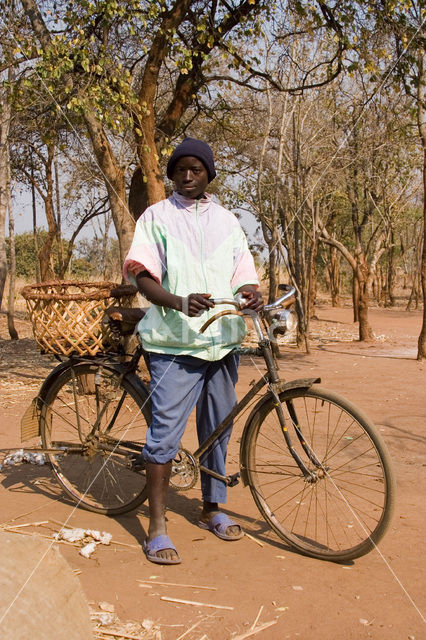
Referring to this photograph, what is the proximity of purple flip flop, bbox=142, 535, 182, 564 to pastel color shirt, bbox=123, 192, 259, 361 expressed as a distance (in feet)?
2.68

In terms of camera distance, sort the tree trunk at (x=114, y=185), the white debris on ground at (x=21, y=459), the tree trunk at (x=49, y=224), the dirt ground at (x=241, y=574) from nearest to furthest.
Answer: the dirt ground at (x=241, y=574) < the white debris on ground at (x=21, y=459) < the tree trunk at (x=114, y=185) < the tree trunk at (x=49, y=224)

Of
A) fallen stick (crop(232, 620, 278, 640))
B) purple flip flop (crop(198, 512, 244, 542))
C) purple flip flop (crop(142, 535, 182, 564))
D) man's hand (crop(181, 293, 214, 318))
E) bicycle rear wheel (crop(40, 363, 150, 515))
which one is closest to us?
fallen stick (crop(232, 620, 278, 640))

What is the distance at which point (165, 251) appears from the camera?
2.99 meters

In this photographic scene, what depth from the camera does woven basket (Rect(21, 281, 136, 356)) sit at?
3.43 meters

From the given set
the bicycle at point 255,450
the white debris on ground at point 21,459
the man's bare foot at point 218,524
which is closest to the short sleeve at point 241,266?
the bicycle at point 255,450

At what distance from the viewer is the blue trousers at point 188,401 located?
116 inches

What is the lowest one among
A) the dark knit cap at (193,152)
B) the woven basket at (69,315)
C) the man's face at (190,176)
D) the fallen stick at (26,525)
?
the fallen stick at (26,525)

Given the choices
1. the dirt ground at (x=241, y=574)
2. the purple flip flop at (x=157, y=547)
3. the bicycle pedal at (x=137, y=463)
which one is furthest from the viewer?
the bicycle pedal at (x=137, y=463)

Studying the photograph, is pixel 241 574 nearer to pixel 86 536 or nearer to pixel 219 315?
pixel 86 536

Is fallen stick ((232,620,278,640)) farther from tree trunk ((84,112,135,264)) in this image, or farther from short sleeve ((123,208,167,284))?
tree trunk ((84,112,135,264))

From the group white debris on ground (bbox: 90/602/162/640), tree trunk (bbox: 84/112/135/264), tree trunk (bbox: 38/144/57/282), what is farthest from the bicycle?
tree trunk (bbox: 38/144/57/282)

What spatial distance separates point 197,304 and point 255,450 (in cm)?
94

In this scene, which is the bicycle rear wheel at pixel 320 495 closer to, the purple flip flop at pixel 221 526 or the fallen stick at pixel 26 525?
the purple flip flop at pixel 221 526

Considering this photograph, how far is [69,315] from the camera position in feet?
11.2
